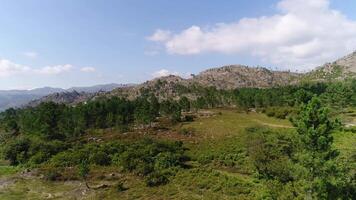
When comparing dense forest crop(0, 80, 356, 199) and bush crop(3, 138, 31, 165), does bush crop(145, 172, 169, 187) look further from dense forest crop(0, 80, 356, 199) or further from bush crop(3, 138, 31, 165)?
bush crop(3, 138, 31, 165)

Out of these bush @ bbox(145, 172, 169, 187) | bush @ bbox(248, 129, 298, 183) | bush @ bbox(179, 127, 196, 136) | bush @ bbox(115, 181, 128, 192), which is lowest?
bush @ bbox(115, 181, 128, 192)

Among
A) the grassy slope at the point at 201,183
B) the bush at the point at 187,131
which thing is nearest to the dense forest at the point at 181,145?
the grassy slope at the point at 201,183

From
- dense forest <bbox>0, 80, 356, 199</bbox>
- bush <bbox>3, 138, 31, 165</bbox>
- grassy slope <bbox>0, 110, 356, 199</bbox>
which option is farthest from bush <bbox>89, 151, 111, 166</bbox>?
bush <bbox>3, 138, 31, 165</bbox>

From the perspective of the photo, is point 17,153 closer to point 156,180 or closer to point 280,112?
point 156,180

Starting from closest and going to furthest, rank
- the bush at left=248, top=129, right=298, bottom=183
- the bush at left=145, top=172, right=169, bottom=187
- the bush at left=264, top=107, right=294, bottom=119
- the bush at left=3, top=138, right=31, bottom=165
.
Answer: the bush at left=248, top=129, right=298, bottom=183
the bush at left=145, top=172, right=169, bottom=187
the bush at left=3, top=138, right=31, bottom=165
the bush at left=264, top=107, right=294, bottom=119

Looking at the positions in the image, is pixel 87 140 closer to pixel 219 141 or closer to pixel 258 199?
pixel 219 141

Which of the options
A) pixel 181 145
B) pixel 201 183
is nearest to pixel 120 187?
pixel 201 183

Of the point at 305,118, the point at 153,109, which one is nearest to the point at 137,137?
the point at 153,109

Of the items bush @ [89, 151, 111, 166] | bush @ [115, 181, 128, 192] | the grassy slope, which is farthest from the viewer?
bush @ [89, 151, 111, 166]

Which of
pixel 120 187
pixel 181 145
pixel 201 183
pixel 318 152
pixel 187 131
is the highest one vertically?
pixel 318 152
